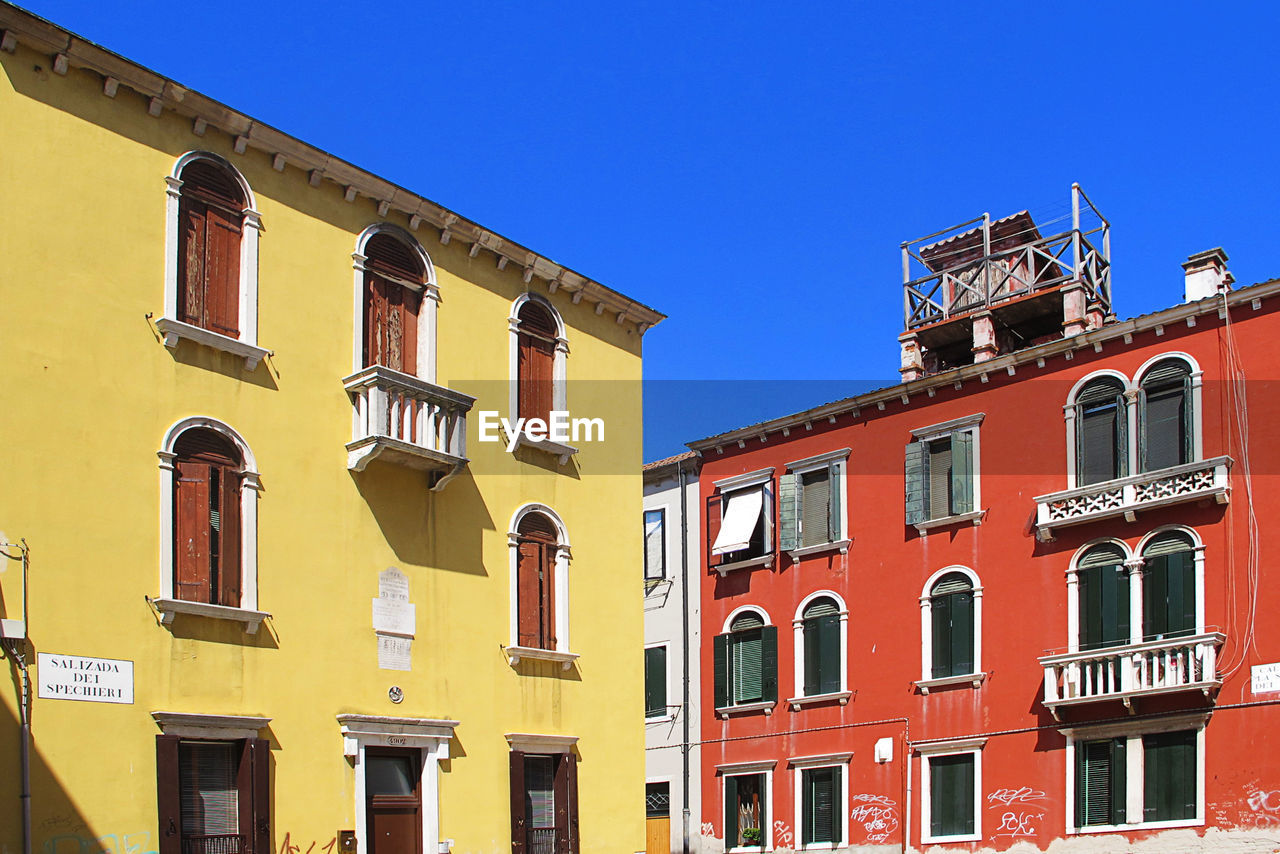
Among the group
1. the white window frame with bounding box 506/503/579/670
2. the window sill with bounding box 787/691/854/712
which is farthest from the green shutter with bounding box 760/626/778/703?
the white window frame with bounding box 506/503/579/670

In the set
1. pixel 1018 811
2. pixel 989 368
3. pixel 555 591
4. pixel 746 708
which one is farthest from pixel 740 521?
pixel 555 591

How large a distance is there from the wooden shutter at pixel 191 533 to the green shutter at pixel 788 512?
55.3ft

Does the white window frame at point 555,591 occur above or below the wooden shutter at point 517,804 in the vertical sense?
above

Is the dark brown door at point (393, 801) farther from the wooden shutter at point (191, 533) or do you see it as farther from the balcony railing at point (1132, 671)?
the balcony railing at point (1132, 671)

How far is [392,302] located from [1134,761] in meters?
14.7

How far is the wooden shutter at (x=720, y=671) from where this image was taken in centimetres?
3158

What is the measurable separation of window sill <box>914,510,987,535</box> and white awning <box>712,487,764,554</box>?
3900mm

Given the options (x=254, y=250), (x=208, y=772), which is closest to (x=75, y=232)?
(x=254, y=250)

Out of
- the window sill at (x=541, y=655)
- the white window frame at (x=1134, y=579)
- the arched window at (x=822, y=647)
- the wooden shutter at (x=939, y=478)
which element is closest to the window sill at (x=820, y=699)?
the arched window at (x=822, y=647)

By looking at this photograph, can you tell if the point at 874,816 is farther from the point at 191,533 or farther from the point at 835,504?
the point at 191,533

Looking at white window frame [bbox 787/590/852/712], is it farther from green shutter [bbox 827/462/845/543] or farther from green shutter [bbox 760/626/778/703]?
green shutter [bbox 827/462/845/543]

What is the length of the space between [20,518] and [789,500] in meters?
19.1

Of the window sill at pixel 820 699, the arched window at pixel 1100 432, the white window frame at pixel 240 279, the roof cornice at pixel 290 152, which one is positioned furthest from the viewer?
the window sill at pixel 820 699

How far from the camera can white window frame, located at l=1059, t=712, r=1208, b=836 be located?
2408 cm
